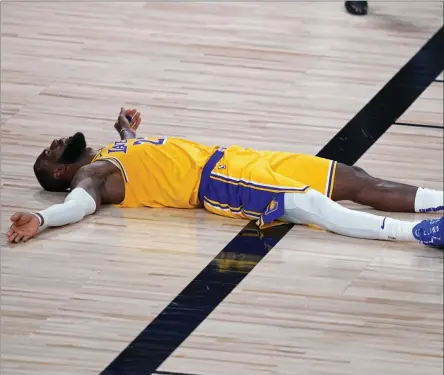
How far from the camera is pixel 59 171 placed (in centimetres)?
344

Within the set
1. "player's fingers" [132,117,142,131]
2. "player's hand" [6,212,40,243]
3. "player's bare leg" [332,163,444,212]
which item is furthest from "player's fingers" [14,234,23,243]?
"player's bare leg" [332,163,444,212]

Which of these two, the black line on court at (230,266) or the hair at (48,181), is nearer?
the black line on court at (230,266)

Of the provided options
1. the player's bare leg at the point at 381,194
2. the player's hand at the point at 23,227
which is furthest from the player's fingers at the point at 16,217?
the player's bare leg at the point at 381,194

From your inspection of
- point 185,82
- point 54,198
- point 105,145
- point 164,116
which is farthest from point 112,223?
point 185,82

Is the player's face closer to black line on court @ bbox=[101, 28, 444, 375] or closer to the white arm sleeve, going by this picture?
the white arm sleeve

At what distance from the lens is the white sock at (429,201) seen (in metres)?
3.29

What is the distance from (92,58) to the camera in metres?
4.62

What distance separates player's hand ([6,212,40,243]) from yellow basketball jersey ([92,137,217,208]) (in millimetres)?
337

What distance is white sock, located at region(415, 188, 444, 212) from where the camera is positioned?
3289 millimetres

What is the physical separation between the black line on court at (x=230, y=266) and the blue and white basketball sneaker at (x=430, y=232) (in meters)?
0.41

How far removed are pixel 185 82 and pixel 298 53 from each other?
625 mm

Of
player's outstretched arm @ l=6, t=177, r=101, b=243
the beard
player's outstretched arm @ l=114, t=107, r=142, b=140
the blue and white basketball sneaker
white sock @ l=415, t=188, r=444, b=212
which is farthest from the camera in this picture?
player's outstretched arm @ l=114, t=107, r=142, b=140

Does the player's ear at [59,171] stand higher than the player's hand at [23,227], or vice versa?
the player's ear at [59,171]

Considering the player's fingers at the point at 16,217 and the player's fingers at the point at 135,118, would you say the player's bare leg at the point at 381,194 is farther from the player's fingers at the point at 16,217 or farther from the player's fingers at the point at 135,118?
the player's fingers at the point at 16,217
